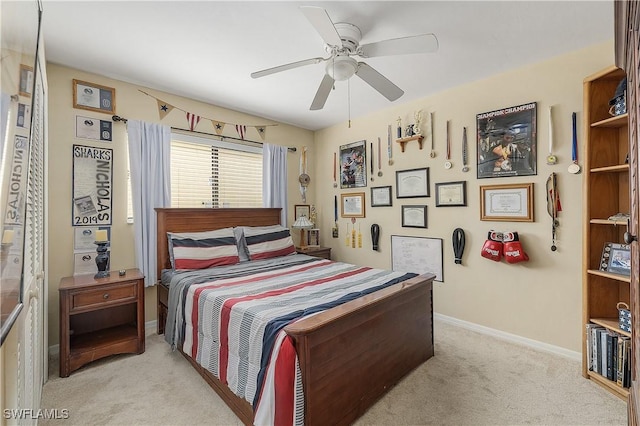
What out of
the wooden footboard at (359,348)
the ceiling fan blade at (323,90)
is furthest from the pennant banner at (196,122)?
the wooden footboard at (359,348)

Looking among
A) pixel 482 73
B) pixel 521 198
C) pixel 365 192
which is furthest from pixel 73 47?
pixel 521 198

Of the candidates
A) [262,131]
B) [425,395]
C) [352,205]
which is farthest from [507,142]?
[262,131]

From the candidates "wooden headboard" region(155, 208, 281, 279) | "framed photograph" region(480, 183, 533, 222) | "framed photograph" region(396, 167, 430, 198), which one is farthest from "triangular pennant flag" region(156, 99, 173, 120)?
"framed photograph" region(480, 183, 533, 222)

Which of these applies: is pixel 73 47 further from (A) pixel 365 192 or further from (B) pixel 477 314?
(B) pixel 477 314

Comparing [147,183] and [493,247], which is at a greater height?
[147,183]

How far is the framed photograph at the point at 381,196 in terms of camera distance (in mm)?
3804

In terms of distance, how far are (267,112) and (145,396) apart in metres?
3.21

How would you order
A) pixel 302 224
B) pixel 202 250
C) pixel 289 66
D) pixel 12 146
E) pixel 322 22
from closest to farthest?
pixel 12 146, pixel 322 22, pixel 289 66, pixel 202 250, pixel 302 224

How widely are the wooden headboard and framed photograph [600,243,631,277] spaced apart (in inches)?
130

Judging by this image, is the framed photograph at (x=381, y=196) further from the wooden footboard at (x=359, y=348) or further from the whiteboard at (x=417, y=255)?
the wooden footboard at (x=359, y=348)

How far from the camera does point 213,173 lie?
367 centimetres

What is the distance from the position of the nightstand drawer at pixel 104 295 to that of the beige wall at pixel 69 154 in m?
0.55

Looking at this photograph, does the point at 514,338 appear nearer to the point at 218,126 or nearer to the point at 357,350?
the point at 357,350

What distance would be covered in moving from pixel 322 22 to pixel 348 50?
0.52m
